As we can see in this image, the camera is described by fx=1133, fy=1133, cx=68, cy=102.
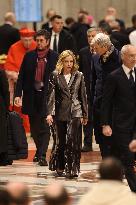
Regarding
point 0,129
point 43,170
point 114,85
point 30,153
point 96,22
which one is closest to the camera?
point 114,85

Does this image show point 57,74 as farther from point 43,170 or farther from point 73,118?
point 43,170

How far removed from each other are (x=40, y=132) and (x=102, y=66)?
228cm

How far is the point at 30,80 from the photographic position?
644 inches

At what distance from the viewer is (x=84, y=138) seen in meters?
17.8

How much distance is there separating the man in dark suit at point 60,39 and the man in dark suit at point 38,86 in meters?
3.74

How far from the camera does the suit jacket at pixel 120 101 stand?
12.7m

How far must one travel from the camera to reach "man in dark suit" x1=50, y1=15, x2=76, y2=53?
2019 centimetres

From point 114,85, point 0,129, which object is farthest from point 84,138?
point 114,85

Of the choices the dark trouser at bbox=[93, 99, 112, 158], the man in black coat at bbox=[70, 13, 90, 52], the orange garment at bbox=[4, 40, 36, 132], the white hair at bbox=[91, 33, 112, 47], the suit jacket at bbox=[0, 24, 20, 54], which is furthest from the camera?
the man in black coat at bbox=[70, 13, 90, 52]

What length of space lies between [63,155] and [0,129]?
0.97m

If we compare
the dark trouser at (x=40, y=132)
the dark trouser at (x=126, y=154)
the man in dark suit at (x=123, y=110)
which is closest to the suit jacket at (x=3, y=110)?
the dark trouser at (x=40, y=132)

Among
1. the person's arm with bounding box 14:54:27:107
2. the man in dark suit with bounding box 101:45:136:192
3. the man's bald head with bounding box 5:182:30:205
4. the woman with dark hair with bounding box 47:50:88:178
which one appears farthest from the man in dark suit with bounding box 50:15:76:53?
the man's bald head with bounding box 5:182:30:205

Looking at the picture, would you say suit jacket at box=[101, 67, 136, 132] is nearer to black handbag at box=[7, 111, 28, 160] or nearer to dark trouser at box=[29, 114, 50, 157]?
black handbag at box=[7, 111, 28, 160]

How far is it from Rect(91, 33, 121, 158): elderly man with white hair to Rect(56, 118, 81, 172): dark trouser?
0.92ft
